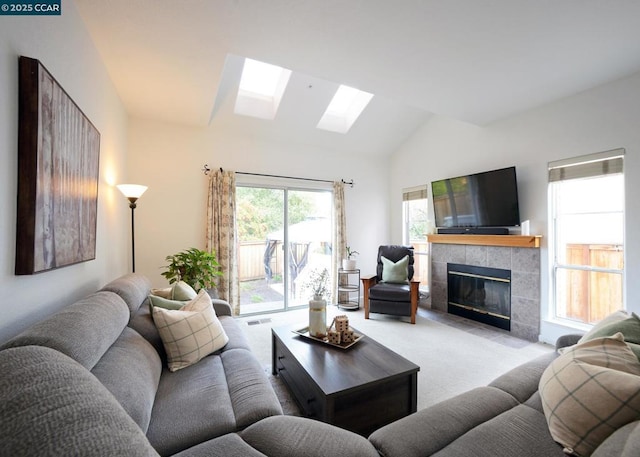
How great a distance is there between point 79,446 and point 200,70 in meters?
2.96

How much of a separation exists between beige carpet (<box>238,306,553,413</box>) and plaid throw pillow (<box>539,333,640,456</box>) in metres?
1.13

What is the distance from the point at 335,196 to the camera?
16.3 ft

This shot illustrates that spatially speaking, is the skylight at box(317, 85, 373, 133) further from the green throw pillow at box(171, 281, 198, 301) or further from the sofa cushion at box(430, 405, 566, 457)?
the sofa cushion at box(430, 405, 566, 457)

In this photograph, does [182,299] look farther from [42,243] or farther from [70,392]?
[70,392]

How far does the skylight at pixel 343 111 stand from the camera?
177 inches

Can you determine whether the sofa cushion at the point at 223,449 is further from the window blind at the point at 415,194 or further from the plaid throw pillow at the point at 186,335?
the window blind at the point at 415,194

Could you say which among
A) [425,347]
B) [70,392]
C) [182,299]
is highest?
[70,392]

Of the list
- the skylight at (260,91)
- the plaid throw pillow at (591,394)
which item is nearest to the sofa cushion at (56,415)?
the plaid throw pillow at (591,394)

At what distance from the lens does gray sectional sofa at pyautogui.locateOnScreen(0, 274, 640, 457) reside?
62 centimetres

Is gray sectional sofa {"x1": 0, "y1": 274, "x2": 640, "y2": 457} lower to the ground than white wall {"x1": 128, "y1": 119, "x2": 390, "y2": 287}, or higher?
lower

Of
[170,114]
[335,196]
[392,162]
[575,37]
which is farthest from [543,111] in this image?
[170,114]

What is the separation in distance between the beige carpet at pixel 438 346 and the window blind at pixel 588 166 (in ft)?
6.52

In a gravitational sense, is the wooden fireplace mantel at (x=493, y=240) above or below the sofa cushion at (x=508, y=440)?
above

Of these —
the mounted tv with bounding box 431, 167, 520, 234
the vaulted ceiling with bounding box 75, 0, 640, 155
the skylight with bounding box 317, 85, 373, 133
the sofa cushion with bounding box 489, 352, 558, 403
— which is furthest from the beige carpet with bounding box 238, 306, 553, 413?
the skylight with bounding box 317, 85, 373, 133
